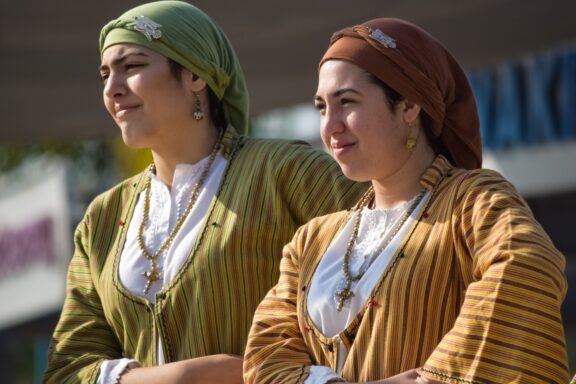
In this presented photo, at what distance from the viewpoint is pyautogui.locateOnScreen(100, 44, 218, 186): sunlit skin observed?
4031 mm

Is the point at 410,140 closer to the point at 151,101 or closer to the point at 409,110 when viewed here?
the point at 409,110

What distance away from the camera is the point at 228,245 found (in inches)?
157

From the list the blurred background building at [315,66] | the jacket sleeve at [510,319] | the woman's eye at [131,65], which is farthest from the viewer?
the blurred background building at [315,66]

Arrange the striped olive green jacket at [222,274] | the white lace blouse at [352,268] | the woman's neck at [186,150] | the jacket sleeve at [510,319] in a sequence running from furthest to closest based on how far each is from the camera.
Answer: the woman's neck at [186,150], the striped olive green jacket at [222,274], the white lace blouse at [352,268], the jacket sleeve at [510,319]

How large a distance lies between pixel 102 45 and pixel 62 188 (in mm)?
10691

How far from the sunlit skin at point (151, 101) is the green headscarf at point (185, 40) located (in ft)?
0.09

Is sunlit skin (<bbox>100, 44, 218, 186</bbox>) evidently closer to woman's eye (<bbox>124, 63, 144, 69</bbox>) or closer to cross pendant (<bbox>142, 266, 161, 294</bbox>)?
woman's eye (<bbox>124, 63, 144, 69</bbox>)

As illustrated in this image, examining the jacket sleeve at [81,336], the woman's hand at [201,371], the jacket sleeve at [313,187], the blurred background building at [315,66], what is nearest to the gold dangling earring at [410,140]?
the jacket sleeve at [313,187]

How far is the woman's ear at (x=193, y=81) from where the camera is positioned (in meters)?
4.13

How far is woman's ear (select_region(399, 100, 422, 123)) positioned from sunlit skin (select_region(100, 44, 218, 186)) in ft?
2.86

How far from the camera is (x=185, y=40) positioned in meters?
4.12

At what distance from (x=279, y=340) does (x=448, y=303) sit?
1.48ft

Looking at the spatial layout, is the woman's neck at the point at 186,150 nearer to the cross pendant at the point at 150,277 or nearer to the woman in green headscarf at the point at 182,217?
the woman in green headscarf at the point at 182,217

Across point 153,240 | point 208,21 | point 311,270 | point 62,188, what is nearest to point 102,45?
point 208,21
